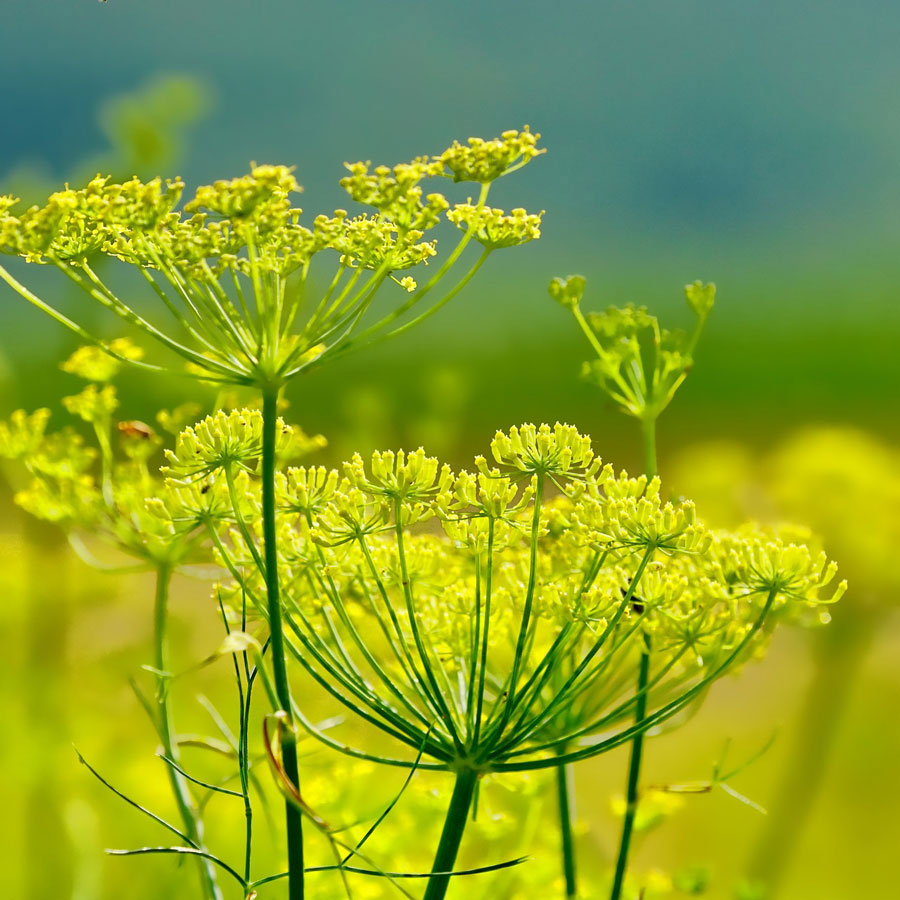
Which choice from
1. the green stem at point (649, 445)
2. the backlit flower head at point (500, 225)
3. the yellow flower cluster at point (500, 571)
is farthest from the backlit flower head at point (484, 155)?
the green stem at point (649, 445)

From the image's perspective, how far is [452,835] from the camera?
1.77ft

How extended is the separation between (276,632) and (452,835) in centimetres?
17

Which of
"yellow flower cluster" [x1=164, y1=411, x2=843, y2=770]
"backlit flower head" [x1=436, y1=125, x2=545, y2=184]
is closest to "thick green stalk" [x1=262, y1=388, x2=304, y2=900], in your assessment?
"yellow flower cluster" [x1=164, y1=411, x2=843, y2=770]

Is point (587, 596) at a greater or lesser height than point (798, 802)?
greater

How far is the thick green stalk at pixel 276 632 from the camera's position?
467 millimetres

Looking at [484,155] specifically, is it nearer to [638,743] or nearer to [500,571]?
[500,571]

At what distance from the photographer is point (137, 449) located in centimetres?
89

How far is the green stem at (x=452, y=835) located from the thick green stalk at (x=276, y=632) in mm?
83

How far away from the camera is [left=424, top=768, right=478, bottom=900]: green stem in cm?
54

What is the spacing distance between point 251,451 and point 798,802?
213cm

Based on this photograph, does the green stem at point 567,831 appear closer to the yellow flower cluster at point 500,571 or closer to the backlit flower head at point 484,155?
the yellow flower cluster at point 500,571

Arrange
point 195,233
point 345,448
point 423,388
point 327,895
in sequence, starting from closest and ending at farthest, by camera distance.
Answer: point 195,233 → point 327,895 → point 345,448 → point 423,388

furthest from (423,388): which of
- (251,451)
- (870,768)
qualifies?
(870,768)

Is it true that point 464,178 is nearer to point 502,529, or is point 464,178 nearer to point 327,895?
point 502,529
